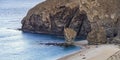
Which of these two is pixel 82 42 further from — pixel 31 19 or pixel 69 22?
pixel 31 19

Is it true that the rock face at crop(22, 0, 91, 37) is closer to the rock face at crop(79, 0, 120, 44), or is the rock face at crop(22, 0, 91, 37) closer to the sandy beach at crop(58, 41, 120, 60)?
the rock face at crop(79, 0, 120, 44)

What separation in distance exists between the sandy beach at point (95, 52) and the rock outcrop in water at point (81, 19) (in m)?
3.72

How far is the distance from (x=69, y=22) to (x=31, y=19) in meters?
14.7

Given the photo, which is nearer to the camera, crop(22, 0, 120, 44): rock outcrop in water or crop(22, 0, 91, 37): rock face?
crop(22, 0, 120, 44): rock outcrop in water

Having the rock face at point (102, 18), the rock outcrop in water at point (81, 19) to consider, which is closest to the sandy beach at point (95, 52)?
the rock face at point (102, 18)

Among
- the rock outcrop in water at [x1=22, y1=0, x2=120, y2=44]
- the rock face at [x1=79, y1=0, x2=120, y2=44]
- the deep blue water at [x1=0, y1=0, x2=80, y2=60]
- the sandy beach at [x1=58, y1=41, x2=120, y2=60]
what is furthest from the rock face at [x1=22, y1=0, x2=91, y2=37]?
the sandy beach at [x1=58, y1=41, x2=120, y2=60]

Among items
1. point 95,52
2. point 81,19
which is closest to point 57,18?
point 81,19

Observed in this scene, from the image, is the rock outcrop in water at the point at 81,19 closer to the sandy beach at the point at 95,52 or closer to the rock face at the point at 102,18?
the rock face at the point at 102,18

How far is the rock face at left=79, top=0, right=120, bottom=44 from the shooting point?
10050 centimetres

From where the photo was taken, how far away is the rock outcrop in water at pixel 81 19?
103 meters

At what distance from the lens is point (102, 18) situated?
109m

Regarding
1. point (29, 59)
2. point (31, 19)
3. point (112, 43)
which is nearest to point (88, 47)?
point (112, 43)

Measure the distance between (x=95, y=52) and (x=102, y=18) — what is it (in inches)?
758

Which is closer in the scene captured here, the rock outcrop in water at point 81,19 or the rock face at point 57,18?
the rock outcrop in water at point 81,19
